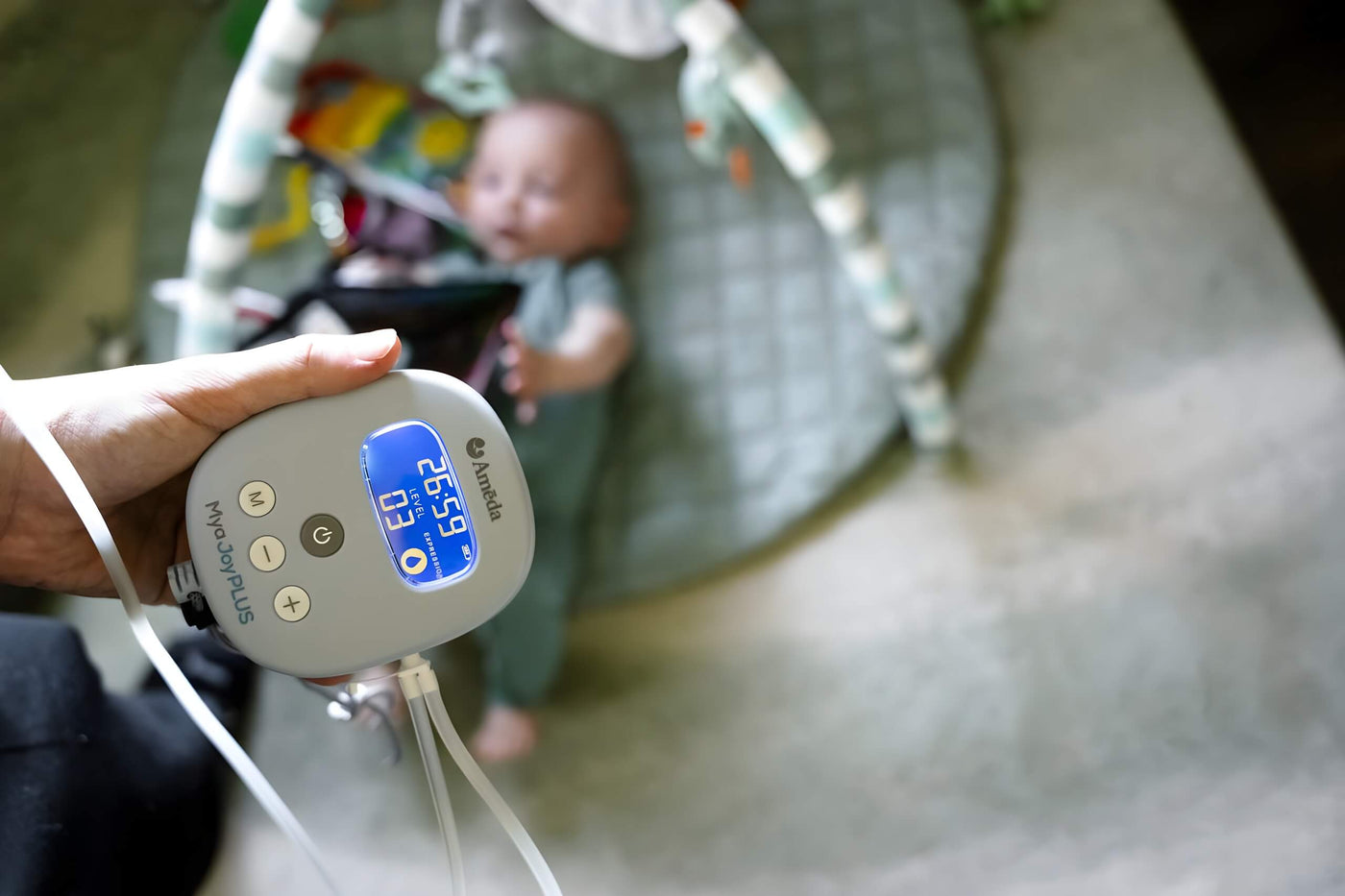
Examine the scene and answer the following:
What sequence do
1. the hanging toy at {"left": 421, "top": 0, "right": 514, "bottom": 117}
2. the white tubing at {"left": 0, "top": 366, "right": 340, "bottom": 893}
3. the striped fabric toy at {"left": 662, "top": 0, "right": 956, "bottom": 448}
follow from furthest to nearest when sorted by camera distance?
the hanging toy at {"left": 421, "top": 0, "right": 514, "bottom": 117} < the striped fabric toy at {"left": 662, "top": 0, "right": 956, "bottom": 448} < the white tubing at {"left": 0, "top": 366, "right": 340, "bottom": 893}

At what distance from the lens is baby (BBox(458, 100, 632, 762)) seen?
37.1 inches

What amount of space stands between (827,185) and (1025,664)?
471mm

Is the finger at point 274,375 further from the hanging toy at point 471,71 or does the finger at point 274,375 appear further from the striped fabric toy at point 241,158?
the hanging toy at point 471,71

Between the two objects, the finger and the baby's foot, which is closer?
the finger

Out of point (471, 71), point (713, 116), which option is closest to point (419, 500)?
point (713, 116)

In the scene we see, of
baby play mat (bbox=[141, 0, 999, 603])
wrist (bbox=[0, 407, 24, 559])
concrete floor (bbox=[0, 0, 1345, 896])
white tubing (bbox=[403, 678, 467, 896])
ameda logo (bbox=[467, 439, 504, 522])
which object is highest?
wrist (bbox=[0, 407, 24, 559])

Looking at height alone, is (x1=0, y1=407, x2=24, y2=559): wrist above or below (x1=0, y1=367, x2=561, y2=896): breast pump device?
above

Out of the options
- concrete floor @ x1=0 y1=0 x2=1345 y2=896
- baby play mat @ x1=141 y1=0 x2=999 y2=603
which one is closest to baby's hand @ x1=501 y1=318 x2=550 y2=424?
baby play mat @ x1=141 y1=0 x2=999 y2=603

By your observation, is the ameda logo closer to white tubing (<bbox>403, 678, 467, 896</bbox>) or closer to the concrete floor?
white tubing (<bbox>403, 678, 467, 896</bbox>)

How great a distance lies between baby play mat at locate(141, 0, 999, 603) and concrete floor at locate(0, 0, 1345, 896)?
6 cm

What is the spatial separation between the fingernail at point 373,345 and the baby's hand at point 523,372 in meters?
0.39

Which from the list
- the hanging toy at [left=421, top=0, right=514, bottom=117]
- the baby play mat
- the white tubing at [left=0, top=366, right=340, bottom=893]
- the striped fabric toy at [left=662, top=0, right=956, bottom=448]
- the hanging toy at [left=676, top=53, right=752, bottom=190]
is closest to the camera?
the white tubing at [left=0, top=366, right=340, bottom=893]

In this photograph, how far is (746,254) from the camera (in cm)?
109

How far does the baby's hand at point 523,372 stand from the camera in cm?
92
